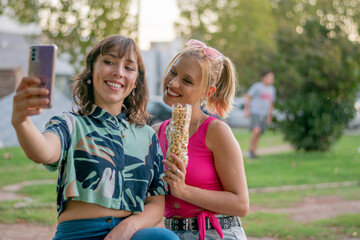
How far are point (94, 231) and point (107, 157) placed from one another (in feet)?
1.18

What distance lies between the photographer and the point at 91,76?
2.62 m

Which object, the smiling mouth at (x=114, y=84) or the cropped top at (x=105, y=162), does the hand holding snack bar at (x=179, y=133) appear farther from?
the smiling mouth at (x=114, y=84)

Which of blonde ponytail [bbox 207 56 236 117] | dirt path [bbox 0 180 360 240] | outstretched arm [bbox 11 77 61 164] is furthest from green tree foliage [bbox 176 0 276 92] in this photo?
outstretched arm [bbox 11 77 61 164]

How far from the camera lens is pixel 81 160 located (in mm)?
2305

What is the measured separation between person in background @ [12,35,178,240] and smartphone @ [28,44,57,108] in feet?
1.00

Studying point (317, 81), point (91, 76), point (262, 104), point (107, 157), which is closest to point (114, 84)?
point (91, 76)

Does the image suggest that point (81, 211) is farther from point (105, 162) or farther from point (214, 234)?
point (214, 234)

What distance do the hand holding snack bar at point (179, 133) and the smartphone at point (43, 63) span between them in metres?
0.84

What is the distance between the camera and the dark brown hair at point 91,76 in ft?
8.38

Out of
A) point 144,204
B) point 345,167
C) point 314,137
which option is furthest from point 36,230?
point 314,137

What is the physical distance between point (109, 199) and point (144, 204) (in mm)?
289

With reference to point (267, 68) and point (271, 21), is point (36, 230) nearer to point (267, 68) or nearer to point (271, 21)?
point (267, 68)

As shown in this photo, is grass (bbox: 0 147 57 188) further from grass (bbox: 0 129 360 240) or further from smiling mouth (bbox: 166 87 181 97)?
smiling mouth (bbox: 166 87 181 97)

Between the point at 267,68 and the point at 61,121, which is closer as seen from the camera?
the point at 61,121
